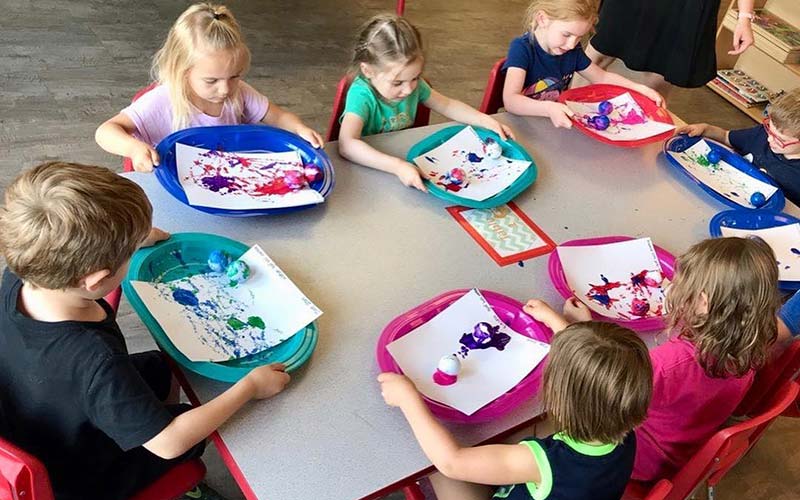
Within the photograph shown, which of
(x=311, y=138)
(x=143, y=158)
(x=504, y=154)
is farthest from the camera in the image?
(x=504, y=154)

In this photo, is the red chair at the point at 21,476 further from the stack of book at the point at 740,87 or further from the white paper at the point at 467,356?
the stack of book at the point at 740,87

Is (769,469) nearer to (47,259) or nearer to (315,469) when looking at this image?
(315,469)

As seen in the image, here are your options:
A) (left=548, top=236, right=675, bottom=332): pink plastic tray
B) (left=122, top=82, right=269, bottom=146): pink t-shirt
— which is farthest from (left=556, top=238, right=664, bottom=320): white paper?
(left=122, top=82, right=269, bottom=146): pink t-shirt

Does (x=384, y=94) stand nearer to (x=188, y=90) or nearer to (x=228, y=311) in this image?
(x=188, y=90)

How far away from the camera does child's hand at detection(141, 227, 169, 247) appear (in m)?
1.24

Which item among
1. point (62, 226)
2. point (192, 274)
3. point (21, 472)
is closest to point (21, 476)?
point (21, 472)

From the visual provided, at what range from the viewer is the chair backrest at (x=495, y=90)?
204 cm

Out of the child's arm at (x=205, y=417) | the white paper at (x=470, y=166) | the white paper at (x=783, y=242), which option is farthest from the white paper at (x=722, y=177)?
the child's arm at (x=205, y=417)

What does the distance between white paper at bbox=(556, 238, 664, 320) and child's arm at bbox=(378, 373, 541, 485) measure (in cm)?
42

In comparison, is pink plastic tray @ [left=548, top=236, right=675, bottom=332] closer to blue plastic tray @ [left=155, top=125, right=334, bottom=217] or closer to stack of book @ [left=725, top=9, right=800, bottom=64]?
blue plastic tray @ [left=155, top=125, right=334, bottom=217]

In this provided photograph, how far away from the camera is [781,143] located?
1.86 m

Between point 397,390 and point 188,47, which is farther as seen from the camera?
point 188,47

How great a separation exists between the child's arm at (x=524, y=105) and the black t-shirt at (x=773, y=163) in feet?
1.73

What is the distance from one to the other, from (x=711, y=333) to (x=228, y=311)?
83 centimetres
